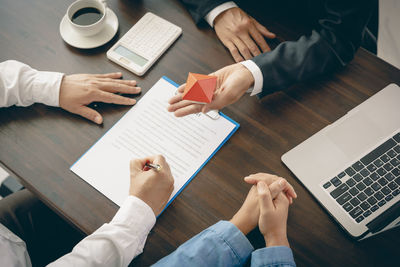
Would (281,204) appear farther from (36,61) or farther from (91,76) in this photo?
(36,61)

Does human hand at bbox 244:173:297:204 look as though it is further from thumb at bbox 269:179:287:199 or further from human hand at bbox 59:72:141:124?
human hand at bbox 59:72:141:124

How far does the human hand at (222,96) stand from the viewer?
0.87 metres

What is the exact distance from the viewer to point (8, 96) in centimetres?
88

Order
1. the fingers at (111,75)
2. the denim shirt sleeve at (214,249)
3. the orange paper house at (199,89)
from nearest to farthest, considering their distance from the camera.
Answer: the denim shirt sleeve at (214,249), the orange paper house at (199,89), the fingers at (111,75)

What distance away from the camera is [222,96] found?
0.87m

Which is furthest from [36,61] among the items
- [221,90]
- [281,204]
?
[281,204]

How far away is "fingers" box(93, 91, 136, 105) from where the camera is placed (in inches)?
35.4

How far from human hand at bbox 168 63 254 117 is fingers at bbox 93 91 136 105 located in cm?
13

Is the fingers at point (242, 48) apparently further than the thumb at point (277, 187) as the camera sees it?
Yes

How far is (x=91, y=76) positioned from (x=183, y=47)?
1.01 feet

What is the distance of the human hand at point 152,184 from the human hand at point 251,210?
188 millimetres

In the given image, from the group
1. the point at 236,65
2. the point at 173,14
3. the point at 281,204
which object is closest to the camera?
the point at 281,204

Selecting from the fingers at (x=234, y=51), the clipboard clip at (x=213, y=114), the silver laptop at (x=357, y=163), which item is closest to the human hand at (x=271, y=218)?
the silver laptop at (x=357, y=163)

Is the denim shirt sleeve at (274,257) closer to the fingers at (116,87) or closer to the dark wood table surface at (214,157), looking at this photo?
the dark wood table surface at (214,157)
